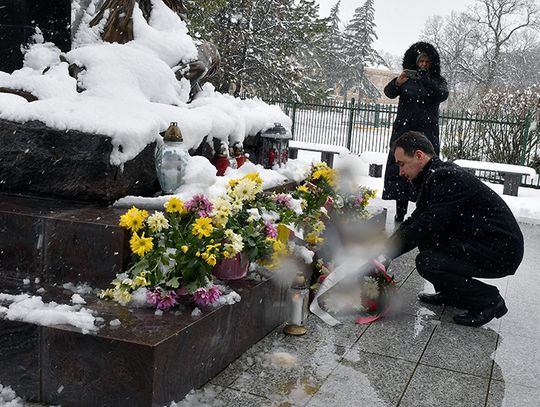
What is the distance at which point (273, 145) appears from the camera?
241 inches

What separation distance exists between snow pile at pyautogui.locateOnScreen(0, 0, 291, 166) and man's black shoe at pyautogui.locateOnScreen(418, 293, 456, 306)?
6.43 ft

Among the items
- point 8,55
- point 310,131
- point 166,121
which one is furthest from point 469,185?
point 310,131

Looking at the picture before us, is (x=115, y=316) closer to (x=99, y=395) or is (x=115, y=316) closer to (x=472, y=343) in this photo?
(x=99, y=395)

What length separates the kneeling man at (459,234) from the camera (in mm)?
4129

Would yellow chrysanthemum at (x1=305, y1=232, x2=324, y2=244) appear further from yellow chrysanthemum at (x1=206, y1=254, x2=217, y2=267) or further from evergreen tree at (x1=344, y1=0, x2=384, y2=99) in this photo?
evergreen tree at (x1=344, y1=0, x2=384, y2=99)

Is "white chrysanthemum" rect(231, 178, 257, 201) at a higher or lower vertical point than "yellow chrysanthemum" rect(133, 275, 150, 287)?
higher

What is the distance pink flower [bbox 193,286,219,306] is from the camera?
3.10 metres

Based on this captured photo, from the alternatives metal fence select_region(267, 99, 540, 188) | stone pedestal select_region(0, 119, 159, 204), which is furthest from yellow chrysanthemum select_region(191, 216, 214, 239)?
metal fence select_region(267, 99, 540, 188)

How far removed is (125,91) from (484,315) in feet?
9.10

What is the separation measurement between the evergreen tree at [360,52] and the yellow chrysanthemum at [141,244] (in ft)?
138

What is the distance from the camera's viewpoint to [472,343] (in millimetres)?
3951

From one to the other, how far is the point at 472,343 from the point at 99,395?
2.26 meters

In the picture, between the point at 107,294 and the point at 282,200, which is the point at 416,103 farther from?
the point at 107,294

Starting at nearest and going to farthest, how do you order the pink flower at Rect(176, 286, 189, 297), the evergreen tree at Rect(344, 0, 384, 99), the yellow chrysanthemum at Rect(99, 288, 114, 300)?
1. the pink flower at Rect(176, 286, 189, 297)
2. the yellow chrysanthemum at Rect(99, 288, 114, 300)
3. the evergreen tree at Rect(344, 0, 384, 99)
